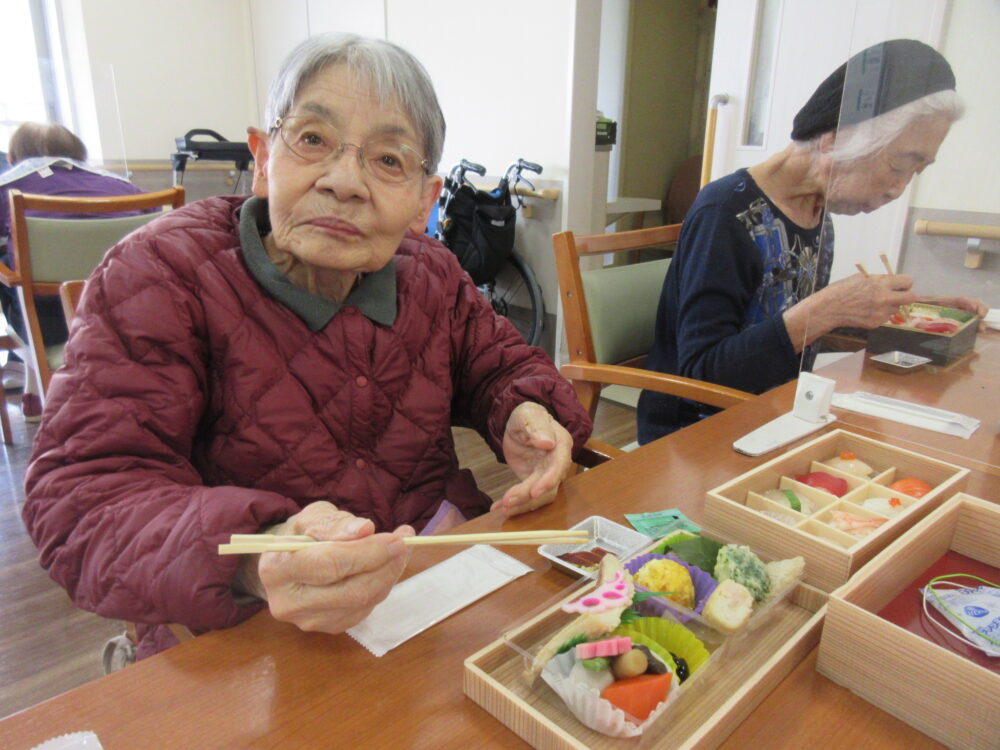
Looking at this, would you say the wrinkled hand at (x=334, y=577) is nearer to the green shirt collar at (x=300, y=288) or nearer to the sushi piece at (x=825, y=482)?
the green shirt collar at (x=300, y=288)

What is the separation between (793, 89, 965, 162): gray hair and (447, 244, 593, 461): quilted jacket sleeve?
67cm

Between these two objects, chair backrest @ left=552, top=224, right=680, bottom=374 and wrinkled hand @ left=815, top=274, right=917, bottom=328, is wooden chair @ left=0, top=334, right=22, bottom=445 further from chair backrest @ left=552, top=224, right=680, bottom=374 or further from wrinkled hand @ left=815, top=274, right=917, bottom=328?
wrinkled hand @ left=815, top=274, right=917, bottom=328

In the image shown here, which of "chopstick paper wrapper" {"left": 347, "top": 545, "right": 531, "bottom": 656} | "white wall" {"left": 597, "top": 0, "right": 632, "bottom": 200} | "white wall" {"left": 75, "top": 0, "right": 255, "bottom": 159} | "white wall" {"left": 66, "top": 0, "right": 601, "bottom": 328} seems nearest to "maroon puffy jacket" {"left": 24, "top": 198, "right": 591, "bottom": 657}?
"chopstick paper wrapper" {"left": 347, "top": 545, "right": 531, "bottom": 656}

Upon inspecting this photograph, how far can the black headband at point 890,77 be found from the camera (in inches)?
42.1

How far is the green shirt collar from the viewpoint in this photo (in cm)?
91

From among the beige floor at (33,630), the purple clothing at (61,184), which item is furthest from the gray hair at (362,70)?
the purple clothing at (61,184)

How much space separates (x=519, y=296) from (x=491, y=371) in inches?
119

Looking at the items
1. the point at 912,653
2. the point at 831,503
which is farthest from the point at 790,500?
the point at 912,653

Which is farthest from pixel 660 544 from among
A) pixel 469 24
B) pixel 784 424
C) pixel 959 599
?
pixel 469 24

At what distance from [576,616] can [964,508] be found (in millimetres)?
473

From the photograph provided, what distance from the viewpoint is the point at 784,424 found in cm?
110

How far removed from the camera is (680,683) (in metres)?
0.53

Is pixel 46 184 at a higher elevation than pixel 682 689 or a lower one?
higher

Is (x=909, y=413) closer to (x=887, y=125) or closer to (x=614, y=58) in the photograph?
(x=887, y=125)
